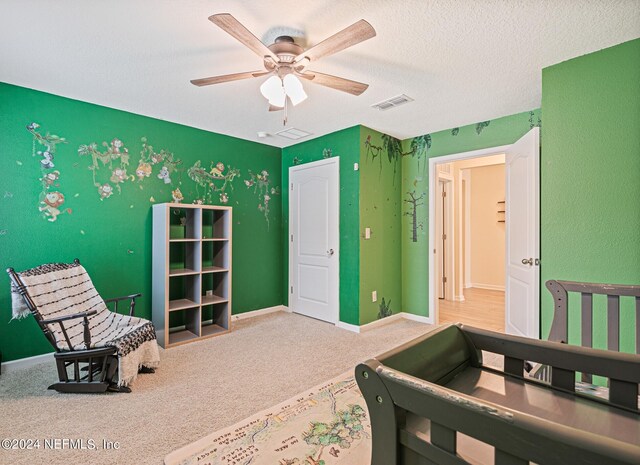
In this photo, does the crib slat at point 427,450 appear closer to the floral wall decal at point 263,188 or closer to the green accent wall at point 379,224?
the green accent wall at point 379,224

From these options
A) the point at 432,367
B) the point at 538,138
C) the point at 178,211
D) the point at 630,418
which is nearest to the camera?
the point at 630,418

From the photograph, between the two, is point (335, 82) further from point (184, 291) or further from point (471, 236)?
point (471, 236)

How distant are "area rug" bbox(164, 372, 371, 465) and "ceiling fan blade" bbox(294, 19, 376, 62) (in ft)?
7.05

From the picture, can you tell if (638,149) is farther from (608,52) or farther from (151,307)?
(151,307)

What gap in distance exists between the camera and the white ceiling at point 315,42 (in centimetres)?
181

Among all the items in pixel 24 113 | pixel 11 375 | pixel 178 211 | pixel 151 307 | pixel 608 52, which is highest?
pixel 608 52

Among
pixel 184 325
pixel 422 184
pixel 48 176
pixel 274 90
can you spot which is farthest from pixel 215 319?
pixel 422 184

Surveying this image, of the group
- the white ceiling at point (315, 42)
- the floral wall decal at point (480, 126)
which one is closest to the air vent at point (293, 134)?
the white ceiling at point (315, 42)

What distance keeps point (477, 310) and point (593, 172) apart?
301 centimetres

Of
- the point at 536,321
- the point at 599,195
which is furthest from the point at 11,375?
the point at 599,195

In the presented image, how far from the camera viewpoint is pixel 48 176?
9.55 feet

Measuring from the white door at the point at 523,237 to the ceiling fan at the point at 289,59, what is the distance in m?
1.61

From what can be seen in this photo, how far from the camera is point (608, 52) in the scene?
215 cm

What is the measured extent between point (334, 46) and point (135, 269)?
9.92 feet
